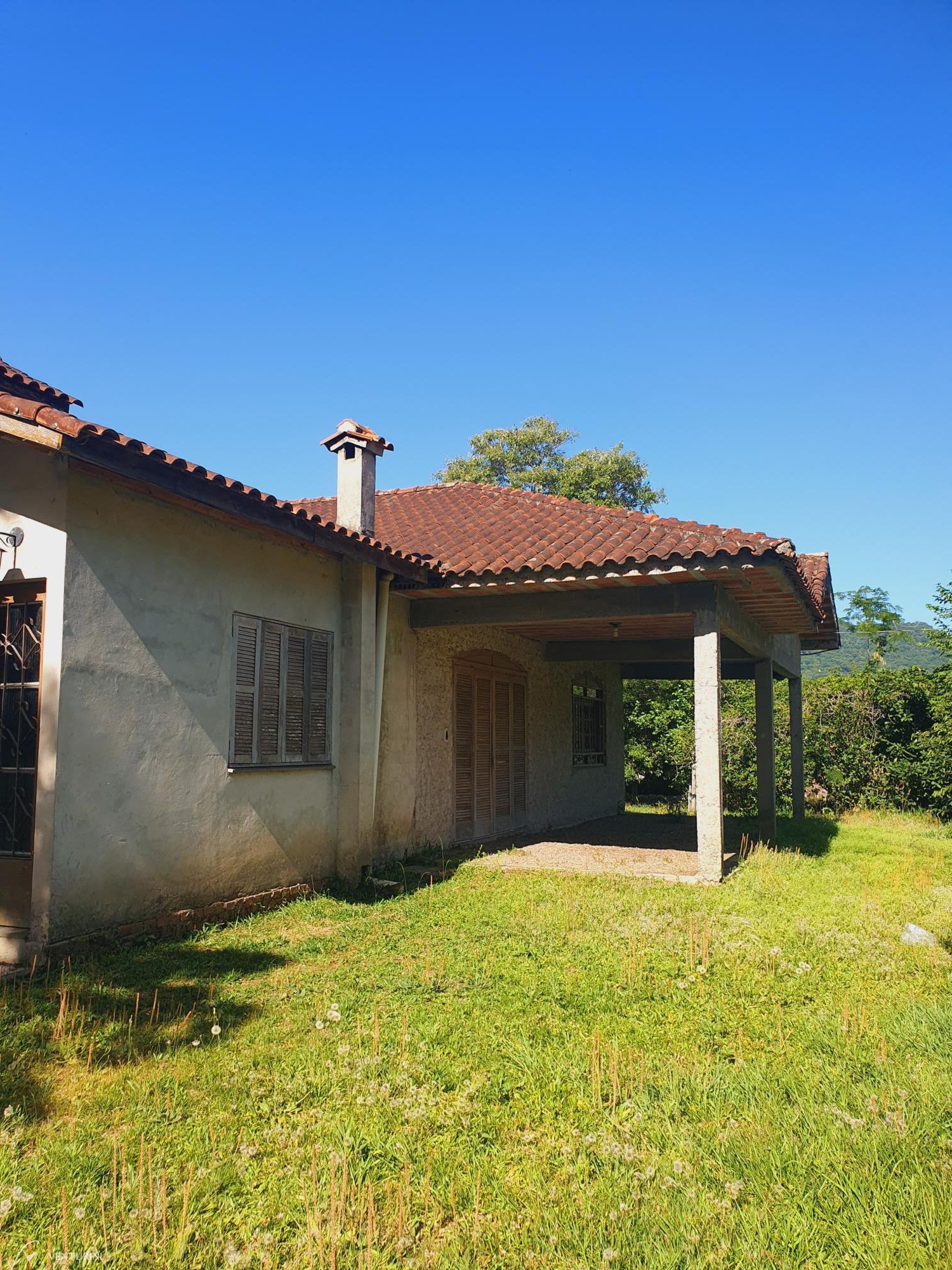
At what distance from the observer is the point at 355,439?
9.46m

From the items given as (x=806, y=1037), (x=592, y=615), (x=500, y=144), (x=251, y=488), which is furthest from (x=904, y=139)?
(x=806, y=1037)

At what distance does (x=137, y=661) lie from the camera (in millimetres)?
6316

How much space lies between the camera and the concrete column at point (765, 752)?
40.1ft

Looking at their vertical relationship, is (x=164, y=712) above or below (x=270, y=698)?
below

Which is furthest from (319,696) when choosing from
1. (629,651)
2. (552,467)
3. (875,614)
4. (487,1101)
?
(875,614)

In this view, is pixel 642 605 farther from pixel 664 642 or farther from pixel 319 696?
pixel 664 642

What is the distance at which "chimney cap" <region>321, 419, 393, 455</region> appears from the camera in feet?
31.1

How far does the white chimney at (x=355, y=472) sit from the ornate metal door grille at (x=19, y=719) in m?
3.81

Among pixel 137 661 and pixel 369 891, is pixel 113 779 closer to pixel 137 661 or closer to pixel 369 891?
pixel 137 661

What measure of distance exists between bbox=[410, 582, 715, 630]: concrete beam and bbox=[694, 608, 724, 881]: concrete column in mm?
284

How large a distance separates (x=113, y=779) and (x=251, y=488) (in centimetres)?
241

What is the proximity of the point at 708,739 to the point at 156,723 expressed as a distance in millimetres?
5237

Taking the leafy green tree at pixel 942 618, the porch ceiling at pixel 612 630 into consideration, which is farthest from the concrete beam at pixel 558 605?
the leafy green tree at pixel 942 618

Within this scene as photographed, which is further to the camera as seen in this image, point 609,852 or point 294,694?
point 609,852
